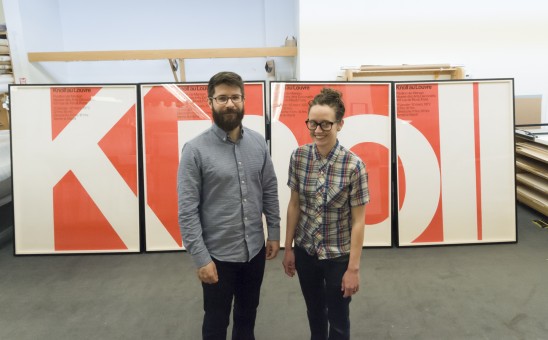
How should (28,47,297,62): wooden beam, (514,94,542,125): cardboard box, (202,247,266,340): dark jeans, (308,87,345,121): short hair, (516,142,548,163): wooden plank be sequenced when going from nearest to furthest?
(308,87,345,121): short hair
(202,247,266,340): dark jeans
(516,142,548,163): wooden plank
(514,94,542,125): cardboard box
(28,47,297,62): wooden beam

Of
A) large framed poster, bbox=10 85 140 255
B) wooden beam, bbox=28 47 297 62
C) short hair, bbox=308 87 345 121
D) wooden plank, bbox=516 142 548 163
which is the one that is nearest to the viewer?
short hair, bbox=308 87 345 121

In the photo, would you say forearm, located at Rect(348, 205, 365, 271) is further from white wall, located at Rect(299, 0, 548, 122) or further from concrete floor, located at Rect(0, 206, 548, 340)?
white wall, located at Rect(299, 0, 548, 122)

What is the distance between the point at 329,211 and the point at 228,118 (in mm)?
508

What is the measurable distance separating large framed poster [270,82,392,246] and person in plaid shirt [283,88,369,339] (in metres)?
1.55

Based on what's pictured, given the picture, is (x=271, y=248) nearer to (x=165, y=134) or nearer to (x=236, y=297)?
→ (x=236, y=297)

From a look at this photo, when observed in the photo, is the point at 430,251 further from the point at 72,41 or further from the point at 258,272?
the point at 72,41

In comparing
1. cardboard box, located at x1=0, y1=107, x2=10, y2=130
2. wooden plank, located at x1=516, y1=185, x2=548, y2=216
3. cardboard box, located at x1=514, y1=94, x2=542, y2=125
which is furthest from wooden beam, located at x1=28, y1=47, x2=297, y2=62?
wooden plank, located at x1=516, y1=185, x2=548, y2=216

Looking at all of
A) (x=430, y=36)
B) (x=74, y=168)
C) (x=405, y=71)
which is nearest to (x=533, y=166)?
(x=405, y=71)

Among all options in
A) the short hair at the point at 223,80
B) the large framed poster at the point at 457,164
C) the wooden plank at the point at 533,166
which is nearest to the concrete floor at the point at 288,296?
the large framed poster at the point at 457,164

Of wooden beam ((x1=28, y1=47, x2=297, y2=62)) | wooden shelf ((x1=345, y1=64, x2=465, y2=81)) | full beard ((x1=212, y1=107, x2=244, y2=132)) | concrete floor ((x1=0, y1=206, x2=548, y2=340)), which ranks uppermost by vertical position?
wooden beam ((x1=28, y1=47, x2=297, y2=62))

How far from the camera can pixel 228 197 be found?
4.60ft

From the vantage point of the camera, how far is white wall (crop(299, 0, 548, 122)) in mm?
4250

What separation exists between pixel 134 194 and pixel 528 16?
4787mm

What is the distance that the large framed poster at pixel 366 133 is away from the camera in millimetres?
3000
